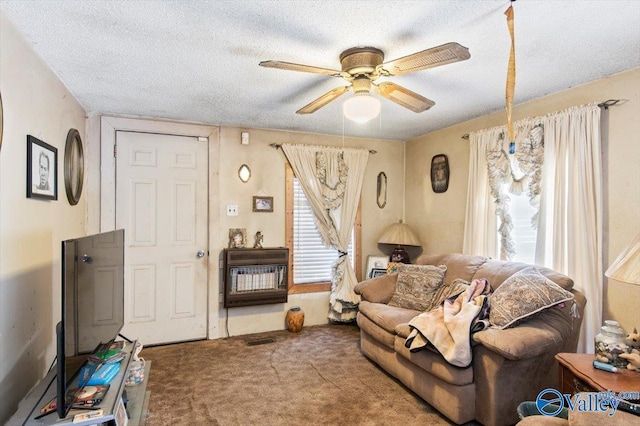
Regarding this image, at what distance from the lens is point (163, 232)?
3873mm

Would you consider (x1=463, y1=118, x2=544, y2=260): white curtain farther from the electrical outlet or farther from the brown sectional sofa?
the electrical outlet

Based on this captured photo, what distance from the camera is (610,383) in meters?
1.74

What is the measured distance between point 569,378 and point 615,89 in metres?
2.09

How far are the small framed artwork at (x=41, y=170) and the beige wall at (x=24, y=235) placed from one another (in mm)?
39

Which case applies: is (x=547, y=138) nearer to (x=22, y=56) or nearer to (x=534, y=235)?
(x=534, y=235)

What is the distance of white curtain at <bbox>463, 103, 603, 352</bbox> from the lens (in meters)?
2.65

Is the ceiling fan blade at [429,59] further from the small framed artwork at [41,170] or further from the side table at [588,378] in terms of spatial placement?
the small framed artwork at [41,170]

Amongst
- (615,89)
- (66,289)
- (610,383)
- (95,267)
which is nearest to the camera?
(66,289)

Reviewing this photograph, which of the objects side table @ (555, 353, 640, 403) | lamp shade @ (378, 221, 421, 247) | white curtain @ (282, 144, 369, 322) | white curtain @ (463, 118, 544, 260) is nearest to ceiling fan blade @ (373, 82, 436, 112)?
white curtain @ (463, 118, 544, 260)

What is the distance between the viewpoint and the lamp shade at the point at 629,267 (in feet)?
5.49

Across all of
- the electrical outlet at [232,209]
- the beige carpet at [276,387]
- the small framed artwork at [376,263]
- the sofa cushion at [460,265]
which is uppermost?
the electrical outlet at [232,209]

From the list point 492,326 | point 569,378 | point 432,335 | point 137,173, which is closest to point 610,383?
point 569,378

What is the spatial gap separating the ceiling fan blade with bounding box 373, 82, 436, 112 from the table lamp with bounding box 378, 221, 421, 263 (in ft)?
7.37

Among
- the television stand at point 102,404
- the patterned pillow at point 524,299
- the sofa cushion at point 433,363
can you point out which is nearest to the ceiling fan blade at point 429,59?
the patterned pillow at point 524,299
